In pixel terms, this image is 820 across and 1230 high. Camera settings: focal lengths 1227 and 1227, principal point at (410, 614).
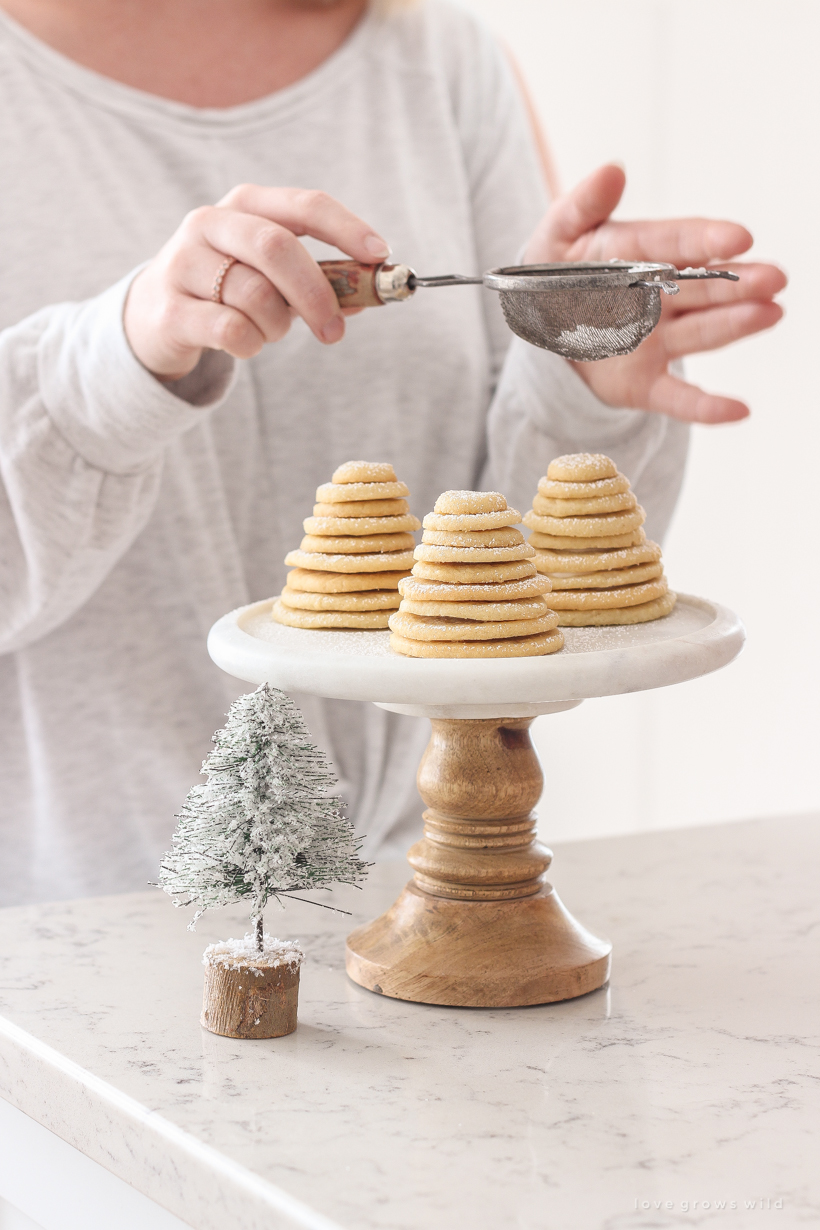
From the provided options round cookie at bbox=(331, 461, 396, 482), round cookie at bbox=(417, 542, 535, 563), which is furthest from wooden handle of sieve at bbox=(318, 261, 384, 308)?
round cookie at bbox=(417, 542, 535, 563)

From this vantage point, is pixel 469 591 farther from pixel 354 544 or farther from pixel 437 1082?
pixel 437 1082

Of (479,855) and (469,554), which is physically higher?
(469,554)

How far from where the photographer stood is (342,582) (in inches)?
32.5

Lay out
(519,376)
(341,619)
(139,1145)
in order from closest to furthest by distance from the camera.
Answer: (139,1145), (341,619), (519,376)

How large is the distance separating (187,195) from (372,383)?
269 mm

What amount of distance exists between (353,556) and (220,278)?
0.22 meters

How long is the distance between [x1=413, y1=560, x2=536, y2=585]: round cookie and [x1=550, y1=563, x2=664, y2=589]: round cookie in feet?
0.27

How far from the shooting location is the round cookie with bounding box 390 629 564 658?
715 mm

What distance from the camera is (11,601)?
3.69ft

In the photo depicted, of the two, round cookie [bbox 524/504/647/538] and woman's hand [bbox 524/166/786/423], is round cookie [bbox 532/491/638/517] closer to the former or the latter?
round cookie [bbox 524/504/647/538]

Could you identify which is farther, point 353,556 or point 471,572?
point 353,556

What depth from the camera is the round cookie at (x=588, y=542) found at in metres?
0.85

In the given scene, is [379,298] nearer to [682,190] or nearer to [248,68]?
[248,68]

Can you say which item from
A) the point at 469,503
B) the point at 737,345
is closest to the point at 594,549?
the point at 469,503
